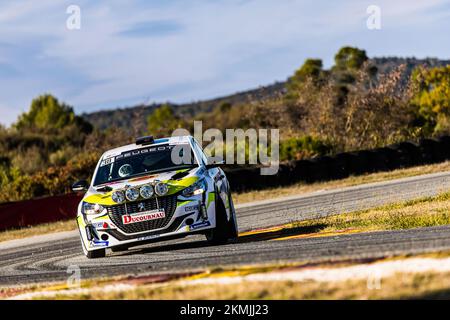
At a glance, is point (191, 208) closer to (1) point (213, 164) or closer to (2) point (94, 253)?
(1) point (213, 164)

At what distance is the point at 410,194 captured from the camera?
18.6 meters

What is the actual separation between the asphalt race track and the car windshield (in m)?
1.05

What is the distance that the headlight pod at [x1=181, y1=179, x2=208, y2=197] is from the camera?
11625 mm

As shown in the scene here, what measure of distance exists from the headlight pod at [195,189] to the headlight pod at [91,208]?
1075 millimetres

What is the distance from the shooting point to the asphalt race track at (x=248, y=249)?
8.61 metres

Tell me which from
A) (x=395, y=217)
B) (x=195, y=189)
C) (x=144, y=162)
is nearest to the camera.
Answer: (x=195, y=189)

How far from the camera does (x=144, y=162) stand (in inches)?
505

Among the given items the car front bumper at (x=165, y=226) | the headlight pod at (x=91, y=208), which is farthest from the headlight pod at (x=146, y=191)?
the headlight pod at (x=91, y=208)

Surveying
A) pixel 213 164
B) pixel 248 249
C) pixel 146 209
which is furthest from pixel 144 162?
pixel 248 249

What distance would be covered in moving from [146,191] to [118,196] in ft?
1.22

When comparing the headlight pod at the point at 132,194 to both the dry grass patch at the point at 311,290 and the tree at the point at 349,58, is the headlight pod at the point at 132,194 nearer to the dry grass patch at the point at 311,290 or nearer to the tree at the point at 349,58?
the dry grass patch at the point at 311,290
